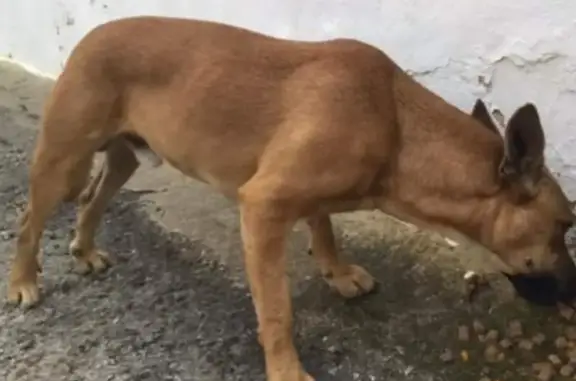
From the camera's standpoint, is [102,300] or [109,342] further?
[102,300]

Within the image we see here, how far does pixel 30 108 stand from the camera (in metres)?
3.61

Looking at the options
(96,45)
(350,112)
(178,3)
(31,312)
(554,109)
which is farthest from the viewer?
(178,3)

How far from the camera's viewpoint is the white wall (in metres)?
2.60

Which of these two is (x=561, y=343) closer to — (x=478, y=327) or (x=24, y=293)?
(x=478, y=327)

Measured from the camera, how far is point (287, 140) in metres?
2.16

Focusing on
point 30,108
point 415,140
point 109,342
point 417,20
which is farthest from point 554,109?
point 30,108

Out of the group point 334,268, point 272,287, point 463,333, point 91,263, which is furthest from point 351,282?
point 91,263

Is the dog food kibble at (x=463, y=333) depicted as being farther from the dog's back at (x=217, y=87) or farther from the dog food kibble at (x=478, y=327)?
the dog's back at (x=217, y=87)

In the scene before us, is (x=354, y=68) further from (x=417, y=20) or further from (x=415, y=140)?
(x=417, y=20)

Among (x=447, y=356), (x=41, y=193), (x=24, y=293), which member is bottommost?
(x=24, y=293)

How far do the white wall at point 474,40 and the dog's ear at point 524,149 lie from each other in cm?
61

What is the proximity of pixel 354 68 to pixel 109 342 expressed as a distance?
0.80 m

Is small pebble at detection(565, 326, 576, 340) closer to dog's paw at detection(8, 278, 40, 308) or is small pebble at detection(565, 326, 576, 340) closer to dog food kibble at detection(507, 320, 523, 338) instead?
dog food kibble at detection(507, 320, 523, 338)

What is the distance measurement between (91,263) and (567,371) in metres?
1.16
